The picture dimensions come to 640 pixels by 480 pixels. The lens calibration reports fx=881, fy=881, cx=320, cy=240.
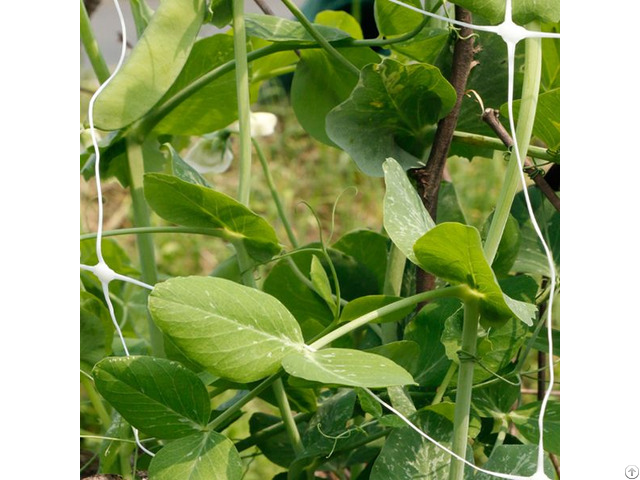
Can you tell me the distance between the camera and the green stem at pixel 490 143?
529mm

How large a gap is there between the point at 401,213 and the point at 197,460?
16 cm

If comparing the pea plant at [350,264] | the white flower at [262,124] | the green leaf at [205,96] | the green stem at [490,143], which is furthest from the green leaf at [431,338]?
the white flower at [262,124]

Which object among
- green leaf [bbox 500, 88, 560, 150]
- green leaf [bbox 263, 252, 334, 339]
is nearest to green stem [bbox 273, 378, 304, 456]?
green leaf [bbox 263, 252, 334, 339]

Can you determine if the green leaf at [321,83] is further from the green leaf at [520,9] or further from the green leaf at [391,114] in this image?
the green leaf at [520,9]

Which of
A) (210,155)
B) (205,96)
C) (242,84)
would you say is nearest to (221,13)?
(242,84)

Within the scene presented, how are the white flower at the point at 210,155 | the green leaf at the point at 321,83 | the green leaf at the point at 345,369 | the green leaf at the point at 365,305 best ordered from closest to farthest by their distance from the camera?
the green leaf at the point at 345,369 → the green leaf at the point at 365,305 → the green leaf at the point at 321,83 → the white flower at the point at 210,155

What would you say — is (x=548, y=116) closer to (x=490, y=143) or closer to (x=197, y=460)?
(x=490, y=143)

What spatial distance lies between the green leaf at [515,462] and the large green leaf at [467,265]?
3.3 inches

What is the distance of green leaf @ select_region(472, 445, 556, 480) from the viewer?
456mm

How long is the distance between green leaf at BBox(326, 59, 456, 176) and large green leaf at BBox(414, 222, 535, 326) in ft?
0.45

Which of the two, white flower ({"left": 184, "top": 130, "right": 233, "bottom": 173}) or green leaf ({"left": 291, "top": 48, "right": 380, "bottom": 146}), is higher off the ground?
green leaf ({"left": 291, "top": 48, "right": 380, "bottom": 146})

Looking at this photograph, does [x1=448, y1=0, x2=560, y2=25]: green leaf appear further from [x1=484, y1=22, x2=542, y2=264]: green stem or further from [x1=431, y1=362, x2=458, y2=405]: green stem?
[x1=431, y1=362, x2=458, y2=405]: green stem
